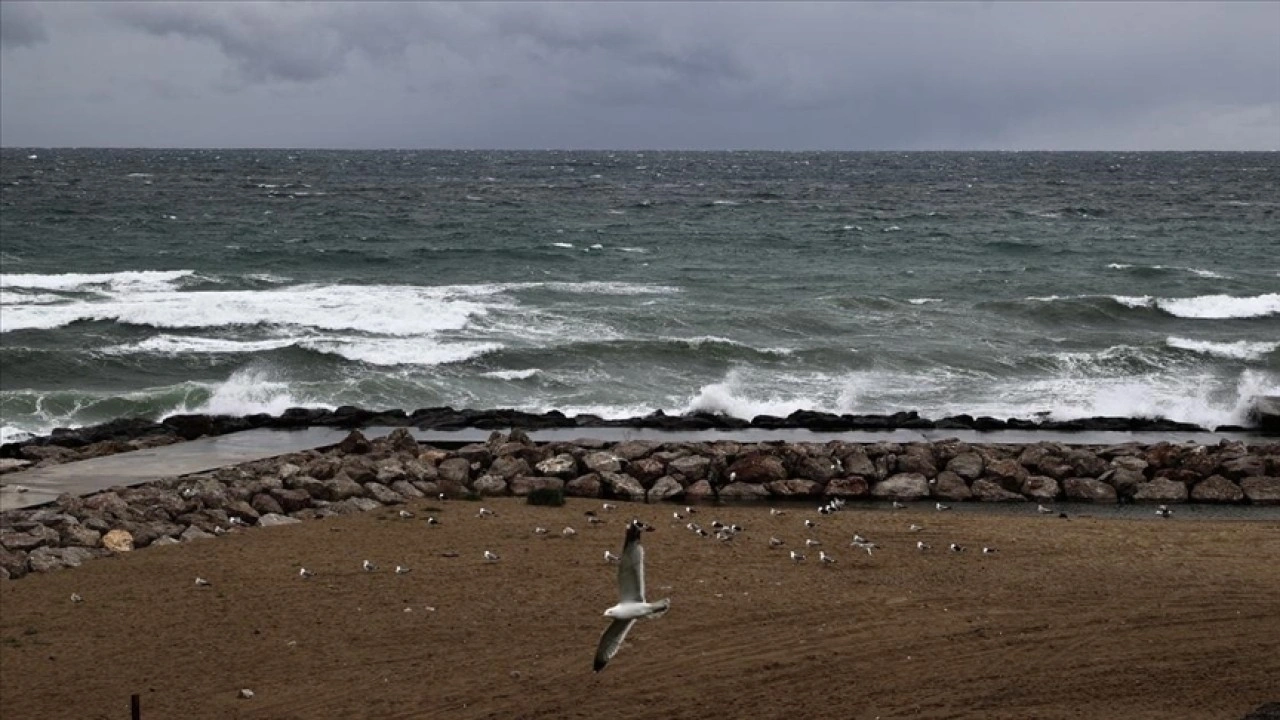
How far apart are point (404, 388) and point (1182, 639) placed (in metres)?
17.1

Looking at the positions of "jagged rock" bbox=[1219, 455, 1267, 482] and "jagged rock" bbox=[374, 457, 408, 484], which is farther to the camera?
"jagged rock" bbox=[1219, 455, 1267, 482]

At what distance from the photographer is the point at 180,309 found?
34500mm

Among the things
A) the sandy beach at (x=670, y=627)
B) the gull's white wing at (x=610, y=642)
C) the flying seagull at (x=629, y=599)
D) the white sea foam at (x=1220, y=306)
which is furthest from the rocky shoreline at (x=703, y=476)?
the white sea foam at (x=1220, y=306)

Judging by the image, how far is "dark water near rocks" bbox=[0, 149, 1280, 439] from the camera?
85.1ft

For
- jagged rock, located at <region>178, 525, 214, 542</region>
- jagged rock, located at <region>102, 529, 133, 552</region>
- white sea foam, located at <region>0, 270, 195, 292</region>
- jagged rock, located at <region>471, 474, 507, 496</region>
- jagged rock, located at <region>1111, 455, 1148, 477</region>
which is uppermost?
jagged rock, located at <region>1111, 455, 1148, 477</region>

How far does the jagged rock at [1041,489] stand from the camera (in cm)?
1794

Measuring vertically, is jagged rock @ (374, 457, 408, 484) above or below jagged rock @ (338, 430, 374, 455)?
above

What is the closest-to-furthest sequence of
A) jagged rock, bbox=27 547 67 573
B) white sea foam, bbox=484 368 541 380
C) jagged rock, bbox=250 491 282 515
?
jagged rock, bbox=27 547 67 573 < jagged rock, bbox=250 491 282 515 < white sea foam, bbox=484 368 541 380

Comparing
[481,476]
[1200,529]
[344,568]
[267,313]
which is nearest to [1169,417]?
[1200,529]

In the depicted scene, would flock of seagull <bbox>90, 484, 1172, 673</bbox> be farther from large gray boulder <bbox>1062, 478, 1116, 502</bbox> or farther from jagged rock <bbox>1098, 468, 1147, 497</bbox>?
large gray boulder <bbox>1062, 478, 1116, 502</bbox>

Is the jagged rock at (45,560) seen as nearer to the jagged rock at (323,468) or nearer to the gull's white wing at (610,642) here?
the jagged rock at (323,468)

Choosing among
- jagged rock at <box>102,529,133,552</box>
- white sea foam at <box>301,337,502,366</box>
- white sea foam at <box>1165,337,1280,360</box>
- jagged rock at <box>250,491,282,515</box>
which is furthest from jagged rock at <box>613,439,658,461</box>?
white sea foam at <box>1165,337,1280,360</box>

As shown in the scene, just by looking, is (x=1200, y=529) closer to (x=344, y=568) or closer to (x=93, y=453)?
(x=344, y=568)

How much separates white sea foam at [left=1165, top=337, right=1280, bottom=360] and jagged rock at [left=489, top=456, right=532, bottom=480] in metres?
17.5
